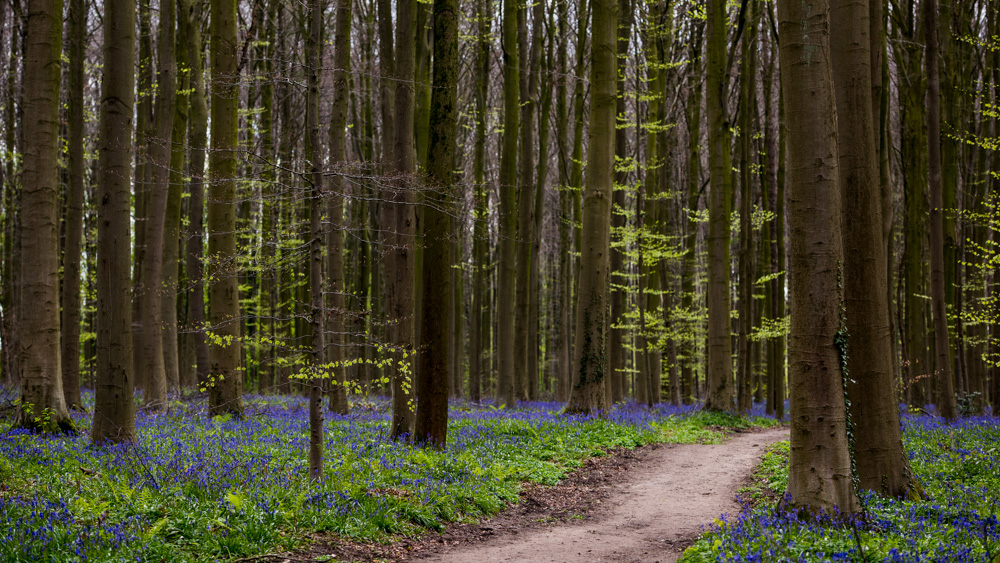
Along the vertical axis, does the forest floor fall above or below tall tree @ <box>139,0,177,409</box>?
below

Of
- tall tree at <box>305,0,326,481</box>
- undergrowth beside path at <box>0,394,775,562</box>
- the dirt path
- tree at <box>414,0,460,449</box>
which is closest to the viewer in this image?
undergrowth beside path at <box>0,394,775,562</box>

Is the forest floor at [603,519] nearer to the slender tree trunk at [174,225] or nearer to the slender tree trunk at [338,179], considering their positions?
the slender tree trunk at [338,179]

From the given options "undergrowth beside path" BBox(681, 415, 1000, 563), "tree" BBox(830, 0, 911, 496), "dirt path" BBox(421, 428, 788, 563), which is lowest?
"dirt path" BBox(421, 428, 788, 563)

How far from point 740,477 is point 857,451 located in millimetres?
3426

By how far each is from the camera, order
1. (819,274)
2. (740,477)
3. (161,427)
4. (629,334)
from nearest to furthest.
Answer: (819,274)
(740,477)
(161,427)
(629,334)

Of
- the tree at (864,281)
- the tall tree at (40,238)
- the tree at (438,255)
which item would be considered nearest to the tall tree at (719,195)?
the tree at (438,255)

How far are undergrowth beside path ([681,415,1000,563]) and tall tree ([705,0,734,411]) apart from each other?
870 centimetres

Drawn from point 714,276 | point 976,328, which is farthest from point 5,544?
point 976,328

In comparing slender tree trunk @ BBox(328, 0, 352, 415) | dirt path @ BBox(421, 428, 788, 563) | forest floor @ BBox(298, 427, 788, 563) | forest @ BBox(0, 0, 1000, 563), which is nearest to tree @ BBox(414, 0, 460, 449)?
forest @ BBox(0, 0, 1000, 563)

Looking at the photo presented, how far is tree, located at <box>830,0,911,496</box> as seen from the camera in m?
7.22

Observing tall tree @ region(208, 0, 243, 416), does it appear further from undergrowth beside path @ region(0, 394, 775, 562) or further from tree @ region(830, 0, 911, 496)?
tree @ region(830, 0, 911, 496)

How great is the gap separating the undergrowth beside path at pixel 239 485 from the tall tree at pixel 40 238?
2.15ft

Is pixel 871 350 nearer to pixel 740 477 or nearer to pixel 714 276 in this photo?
pixel 740 477

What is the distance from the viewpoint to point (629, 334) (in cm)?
3897
